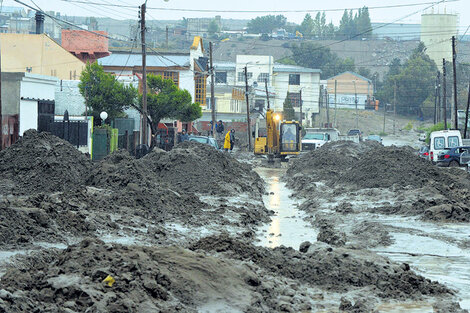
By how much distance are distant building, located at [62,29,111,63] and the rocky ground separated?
36273 mm

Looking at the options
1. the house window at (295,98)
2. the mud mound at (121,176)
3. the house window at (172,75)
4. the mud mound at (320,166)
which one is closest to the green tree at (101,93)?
the mud mound at (320,166)

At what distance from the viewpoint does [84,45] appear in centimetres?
6538

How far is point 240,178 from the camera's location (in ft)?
101

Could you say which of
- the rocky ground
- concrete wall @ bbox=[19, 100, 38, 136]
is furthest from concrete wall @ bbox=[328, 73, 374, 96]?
concrete wall @ bbox=[19, 100, 38, 136]

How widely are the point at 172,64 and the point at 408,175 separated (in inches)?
1543

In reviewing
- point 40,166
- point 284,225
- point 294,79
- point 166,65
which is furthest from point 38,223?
point 294,79

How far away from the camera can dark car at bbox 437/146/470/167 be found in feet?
135

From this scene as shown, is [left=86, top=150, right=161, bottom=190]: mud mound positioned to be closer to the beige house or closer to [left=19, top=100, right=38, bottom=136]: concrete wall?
[left=19, top=100, right=38, bottom=136]: concrete wall

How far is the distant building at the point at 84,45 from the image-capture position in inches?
2530

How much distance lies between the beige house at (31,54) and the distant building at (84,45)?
32.0 feet

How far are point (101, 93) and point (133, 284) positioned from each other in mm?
33608

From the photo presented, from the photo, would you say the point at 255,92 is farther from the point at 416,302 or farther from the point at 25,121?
the point at 416,302

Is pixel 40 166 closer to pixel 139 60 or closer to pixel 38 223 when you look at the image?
pixel 38 223

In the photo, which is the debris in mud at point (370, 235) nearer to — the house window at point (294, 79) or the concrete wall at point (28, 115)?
the concrete wall at point (28, 115)
